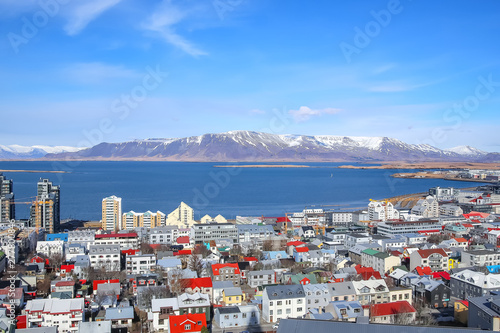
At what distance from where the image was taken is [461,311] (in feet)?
17.4

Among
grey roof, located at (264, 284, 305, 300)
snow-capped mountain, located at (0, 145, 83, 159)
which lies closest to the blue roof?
grey roof, located at (264, 284, 305, 300)

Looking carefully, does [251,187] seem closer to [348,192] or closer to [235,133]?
[348,192]

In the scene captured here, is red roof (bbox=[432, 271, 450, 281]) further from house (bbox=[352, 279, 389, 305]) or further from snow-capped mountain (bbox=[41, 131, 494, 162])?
snow-capped mountain (bbox=[41, 131, 494, 162])

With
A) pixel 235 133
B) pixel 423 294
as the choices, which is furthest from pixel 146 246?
pixel 235 133

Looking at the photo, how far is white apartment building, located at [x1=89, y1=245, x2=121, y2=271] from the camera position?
25.7ft

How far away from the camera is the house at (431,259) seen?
7734mm

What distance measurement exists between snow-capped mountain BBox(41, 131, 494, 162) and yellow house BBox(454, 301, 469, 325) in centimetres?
6689

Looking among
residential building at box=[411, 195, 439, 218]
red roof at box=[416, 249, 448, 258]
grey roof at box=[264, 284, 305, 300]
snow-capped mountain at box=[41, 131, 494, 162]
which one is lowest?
grey roof at box=[264, 284, 305, 300]

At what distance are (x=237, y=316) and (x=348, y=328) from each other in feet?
6.90

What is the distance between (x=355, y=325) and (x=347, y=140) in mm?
97250

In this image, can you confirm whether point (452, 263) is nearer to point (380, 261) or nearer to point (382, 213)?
point (380, 261)

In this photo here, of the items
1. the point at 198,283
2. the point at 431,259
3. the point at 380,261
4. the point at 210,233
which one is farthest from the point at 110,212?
the point at 431,259

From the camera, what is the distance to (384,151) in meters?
86.3

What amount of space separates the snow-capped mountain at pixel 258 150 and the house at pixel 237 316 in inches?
2638
